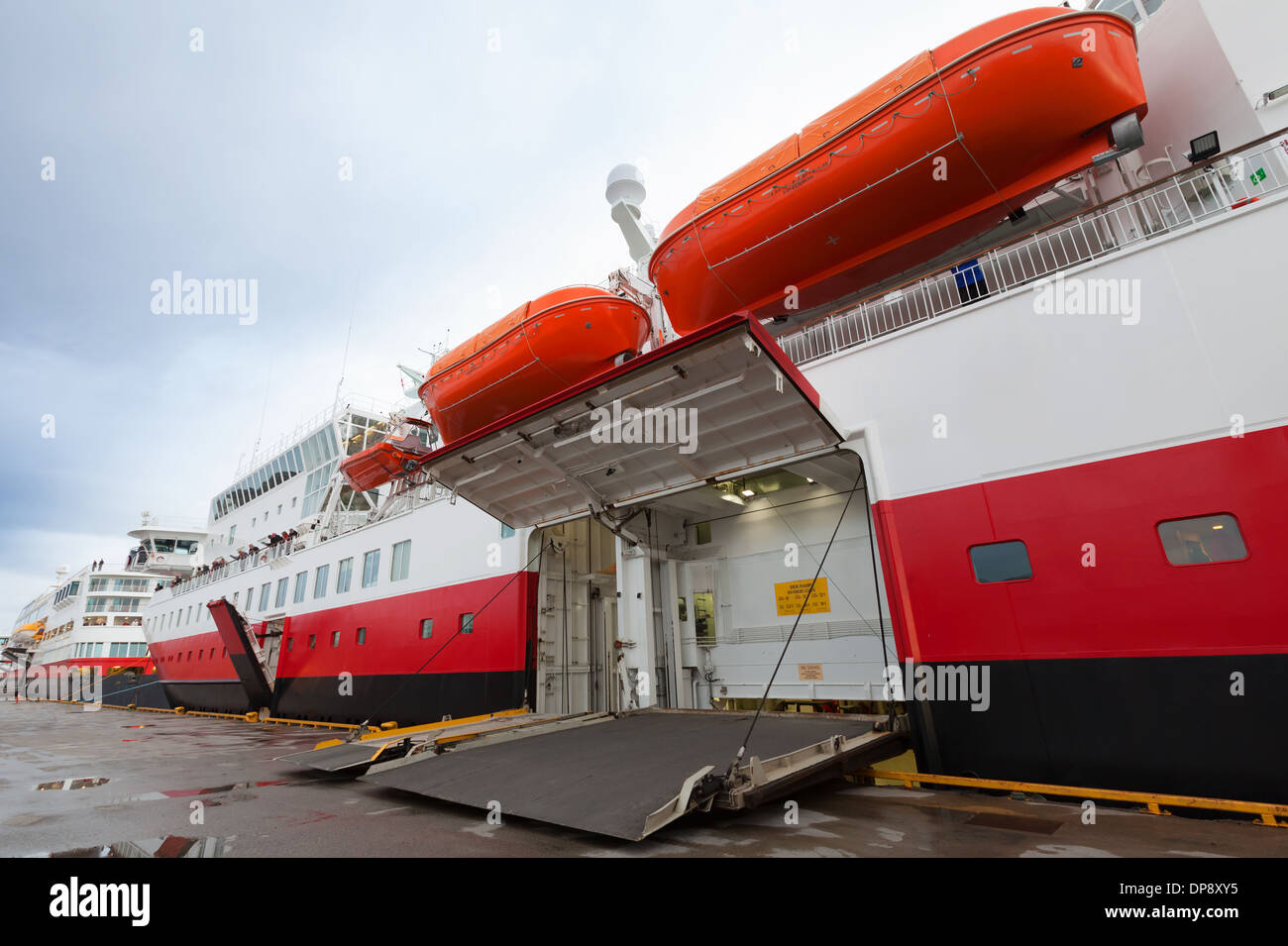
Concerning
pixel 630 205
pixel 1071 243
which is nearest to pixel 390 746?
A: pixel 1071 243

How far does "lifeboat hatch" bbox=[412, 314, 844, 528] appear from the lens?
6027 mm

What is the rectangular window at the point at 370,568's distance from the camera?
14234 millimetres

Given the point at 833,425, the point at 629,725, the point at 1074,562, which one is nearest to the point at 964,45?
the point at 833,425

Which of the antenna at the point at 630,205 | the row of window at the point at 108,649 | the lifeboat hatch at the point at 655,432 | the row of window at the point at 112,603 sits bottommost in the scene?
the row of window at the point at 108,649

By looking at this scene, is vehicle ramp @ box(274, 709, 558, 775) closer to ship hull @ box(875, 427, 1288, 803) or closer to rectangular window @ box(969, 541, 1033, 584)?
ship hull @ box(875, 427, 1288, 803)

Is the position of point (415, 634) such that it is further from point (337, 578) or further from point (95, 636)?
point (95, 636)

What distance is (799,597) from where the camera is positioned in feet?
29.1

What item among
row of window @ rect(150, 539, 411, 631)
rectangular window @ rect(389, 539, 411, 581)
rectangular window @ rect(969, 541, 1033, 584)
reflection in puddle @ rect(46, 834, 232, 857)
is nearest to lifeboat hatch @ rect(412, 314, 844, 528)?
rectangular window @ rect(969, 541, 1033, 584)

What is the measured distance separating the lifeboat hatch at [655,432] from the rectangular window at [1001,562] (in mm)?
2008

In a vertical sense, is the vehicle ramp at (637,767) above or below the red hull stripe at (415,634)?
below

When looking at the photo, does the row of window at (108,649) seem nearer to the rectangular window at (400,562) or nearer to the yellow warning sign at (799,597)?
the rectangular window at (400,562)

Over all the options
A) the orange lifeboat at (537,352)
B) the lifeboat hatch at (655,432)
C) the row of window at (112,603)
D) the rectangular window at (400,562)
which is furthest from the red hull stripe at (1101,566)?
the row of window at (112,603)

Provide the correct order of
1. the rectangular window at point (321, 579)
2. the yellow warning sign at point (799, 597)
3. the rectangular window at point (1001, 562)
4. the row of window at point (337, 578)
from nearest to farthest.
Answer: the rectangular window at point (1001, 562) < the yellow warning sign at point (799, 597) < the row of window at point (337, 578) < the rectangular window at point (321, 579)

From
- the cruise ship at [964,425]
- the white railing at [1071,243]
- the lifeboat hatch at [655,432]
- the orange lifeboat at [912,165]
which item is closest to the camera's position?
the cruise ship at [964,425]
